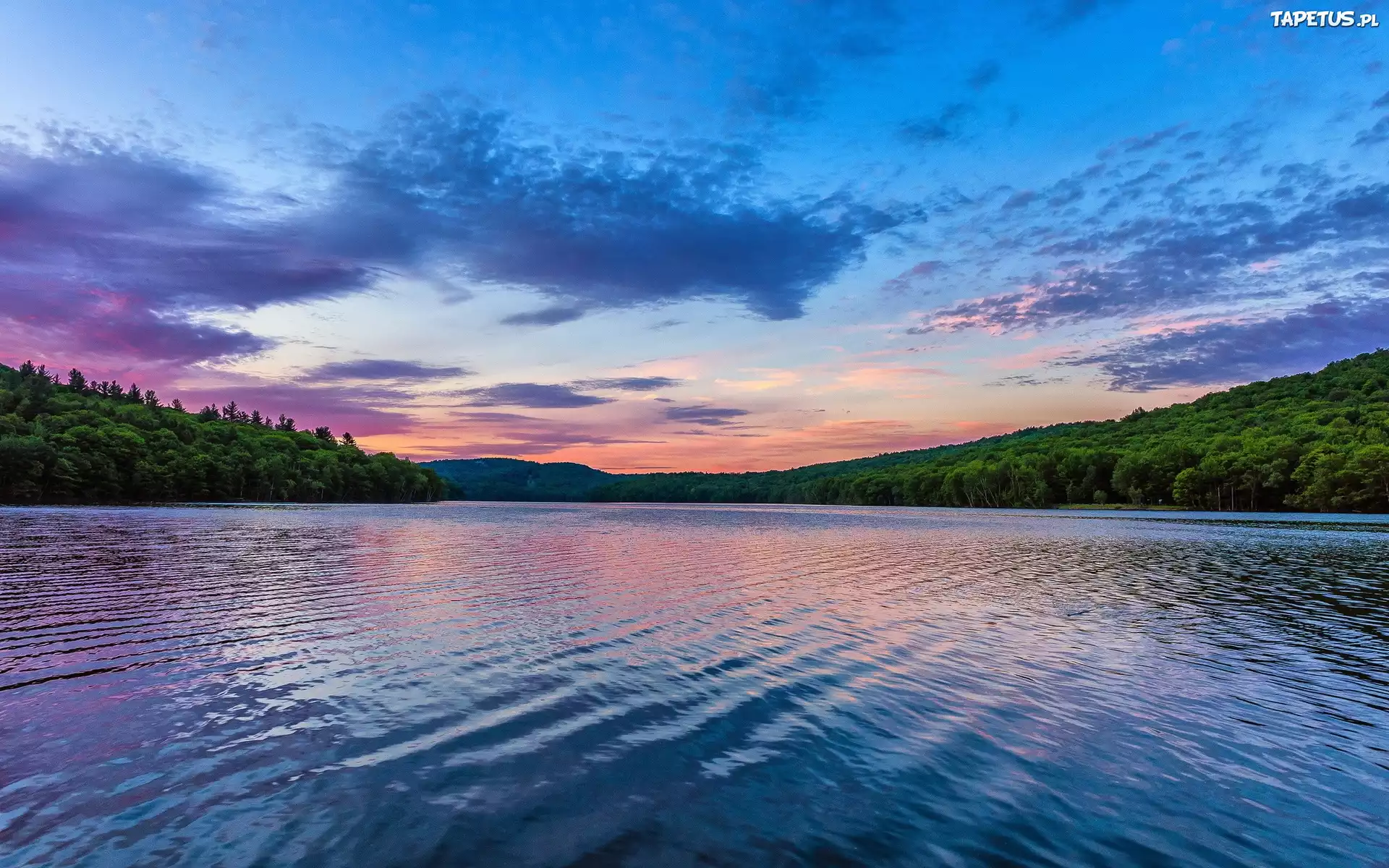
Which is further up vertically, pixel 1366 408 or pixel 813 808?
pixel 1366 408

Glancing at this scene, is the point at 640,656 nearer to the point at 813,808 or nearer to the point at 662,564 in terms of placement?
the point at 813,808

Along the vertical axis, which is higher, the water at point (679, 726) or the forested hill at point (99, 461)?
the forested hill at point (99, 461)

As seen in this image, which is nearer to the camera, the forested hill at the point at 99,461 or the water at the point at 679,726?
the water at the point at 679,726

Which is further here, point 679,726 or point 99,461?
point 99,461

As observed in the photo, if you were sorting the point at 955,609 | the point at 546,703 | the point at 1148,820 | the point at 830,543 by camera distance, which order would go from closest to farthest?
the point at 1148,820 → the point at 546,703 → the point at 955,609 → the point at 830,543

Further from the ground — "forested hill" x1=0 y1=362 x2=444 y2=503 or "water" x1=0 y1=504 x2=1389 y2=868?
"forested hill" x1=0 y1=362 x2=444 y2=503

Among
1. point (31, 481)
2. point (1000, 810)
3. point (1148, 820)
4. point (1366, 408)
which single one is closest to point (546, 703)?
point (1000, 810)

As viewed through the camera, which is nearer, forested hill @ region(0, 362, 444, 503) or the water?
the water

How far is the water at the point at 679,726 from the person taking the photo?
28.7 ft

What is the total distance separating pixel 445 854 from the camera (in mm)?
8172

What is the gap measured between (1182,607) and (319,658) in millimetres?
30915

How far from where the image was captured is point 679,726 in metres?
13.0

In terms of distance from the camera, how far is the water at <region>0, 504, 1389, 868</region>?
8.74m

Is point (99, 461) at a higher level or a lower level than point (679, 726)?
higher
